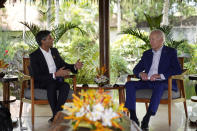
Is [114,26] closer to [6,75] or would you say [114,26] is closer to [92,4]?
[92,4]

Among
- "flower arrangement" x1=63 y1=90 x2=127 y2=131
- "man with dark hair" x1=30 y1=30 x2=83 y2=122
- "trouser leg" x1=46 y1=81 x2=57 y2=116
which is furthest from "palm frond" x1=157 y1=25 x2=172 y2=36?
"flower arrangement" x1=63 y1=90 x2=127 y2=131

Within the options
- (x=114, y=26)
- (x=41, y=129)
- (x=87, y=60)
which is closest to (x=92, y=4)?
(x=114, y=26)

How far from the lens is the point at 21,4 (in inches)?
253

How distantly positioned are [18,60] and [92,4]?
181 centimetres

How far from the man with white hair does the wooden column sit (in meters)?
1.81

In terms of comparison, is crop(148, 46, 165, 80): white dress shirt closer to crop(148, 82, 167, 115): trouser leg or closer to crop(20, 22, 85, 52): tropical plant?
crop(148, 82, 167, 115): trouser leg

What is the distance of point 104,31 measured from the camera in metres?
6.53

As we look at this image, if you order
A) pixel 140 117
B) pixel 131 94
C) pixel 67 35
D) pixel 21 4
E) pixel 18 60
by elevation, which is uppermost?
pixel 21 4

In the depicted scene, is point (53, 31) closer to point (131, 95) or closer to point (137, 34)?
point (137, 34)

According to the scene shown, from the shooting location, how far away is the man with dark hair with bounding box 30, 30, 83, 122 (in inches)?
178

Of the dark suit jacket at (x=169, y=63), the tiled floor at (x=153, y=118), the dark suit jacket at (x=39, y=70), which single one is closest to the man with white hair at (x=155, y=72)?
the dark suit jacket at (x=169, y=63)

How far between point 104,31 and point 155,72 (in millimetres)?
2108

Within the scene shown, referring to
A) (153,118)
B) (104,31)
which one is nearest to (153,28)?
(104,31)

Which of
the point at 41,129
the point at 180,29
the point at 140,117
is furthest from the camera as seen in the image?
the point at 180,29
